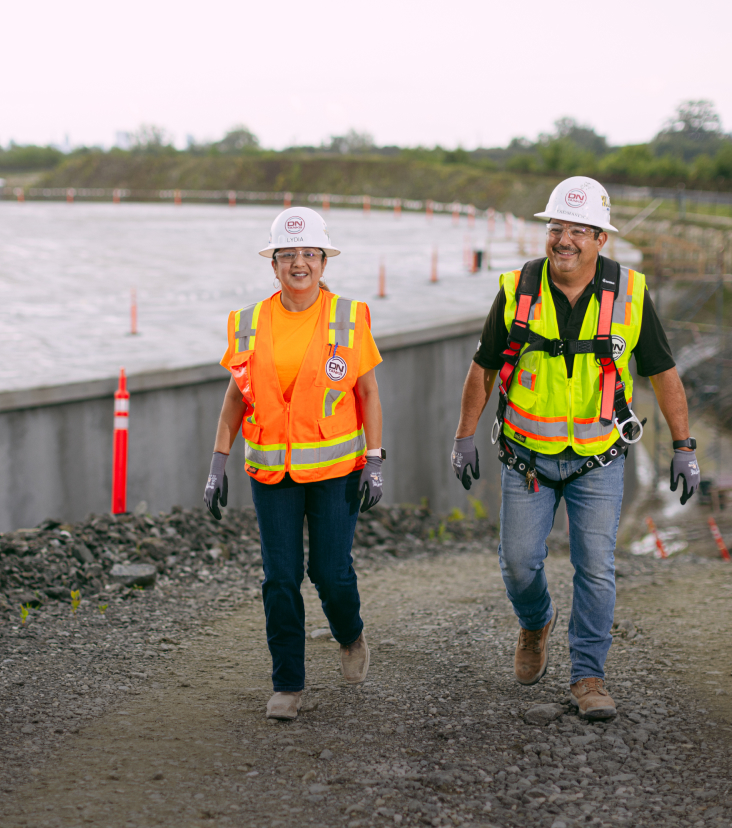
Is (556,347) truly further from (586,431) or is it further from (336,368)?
(336,368)

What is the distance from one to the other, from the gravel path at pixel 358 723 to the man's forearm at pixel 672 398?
1.32 metres

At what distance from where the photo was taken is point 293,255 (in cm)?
389

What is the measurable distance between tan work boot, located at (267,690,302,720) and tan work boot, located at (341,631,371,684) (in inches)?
18.1

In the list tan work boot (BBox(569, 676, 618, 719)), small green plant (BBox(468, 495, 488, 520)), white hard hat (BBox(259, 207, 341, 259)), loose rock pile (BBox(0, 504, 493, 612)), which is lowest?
small green plant (BBox(468, 495, 488, 520))

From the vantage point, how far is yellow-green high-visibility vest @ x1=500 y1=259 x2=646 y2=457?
3.87 metres

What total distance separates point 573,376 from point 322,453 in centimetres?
114

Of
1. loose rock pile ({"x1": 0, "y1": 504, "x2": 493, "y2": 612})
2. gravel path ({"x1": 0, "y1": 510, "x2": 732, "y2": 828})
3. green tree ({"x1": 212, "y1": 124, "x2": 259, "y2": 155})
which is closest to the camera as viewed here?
gravel path ({"x1": 0, "y1": 510, "x2": 732, "y2": 828})

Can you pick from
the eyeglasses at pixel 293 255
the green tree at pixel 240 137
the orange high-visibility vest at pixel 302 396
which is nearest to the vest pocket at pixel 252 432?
the orange high-visibility vest at pixel 302 396

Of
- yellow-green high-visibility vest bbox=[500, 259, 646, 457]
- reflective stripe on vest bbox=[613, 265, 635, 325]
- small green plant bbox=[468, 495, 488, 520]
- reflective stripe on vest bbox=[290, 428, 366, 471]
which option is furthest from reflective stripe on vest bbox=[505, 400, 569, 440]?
small green plant bbox=[468, 495, 488, 520]

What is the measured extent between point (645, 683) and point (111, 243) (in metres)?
22.2

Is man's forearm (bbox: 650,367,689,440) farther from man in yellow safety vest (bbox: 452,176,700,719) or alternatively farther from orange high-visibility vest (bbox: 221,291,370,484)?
orange high-visibility vest (bbox: 221,291,370,484)

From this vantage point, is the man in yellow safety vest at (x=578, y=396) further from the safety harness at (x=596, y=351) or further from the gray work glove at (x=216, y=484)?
the gray work glove at (x=216, y=484)

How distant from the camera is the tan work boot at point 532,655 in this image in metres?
4.35

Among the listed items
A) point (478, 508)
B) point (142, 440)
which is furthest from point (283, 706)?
point (478, 508)
